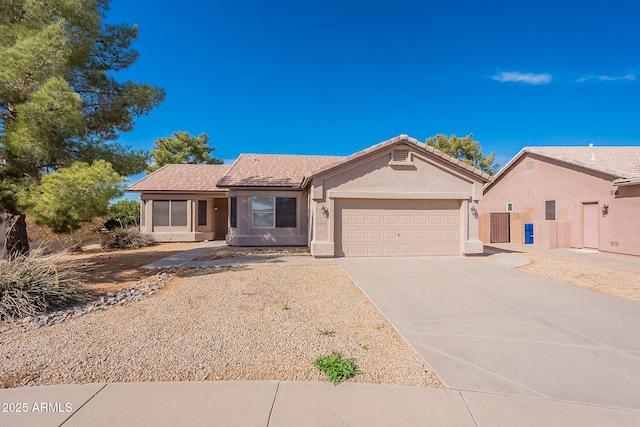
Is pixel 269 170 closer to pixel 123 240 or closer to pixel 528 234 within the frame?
pixel 123 240

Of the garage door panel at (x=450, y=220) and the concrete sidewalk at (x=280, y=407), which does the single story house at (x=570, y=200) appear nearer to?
the garage door panel at (x=450, y=220)

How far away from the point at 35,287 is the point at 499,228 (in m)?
20.7

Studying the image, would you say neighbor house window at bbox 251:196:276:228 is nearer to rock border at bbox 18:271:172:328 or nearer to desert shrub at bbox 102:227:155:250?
desert shrub at bbox 102:227:155:250

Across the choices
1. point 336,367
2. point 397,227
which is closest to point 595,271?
point 397,227

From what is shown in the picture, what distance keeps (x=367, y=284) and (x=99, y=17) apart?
10.0 metres

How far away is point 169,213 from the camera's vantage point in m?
17.1

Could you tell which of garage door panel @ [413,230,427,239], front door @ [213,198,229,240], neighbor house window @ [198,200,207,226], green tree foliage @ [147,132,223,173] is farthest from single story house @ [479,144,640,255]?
green tree foliage @ [147,132,223,173]

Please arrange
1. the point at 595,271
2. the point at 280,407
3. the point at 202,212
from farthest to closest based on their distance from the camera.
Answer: the point at 202,212, the point at 595,271, the point at 280,407

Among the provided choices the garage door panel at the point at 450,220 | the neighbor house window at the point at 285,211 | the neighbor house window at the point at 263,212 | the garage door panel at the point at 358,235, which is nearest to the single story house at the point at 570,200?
the garage door panel at the point at 450,220

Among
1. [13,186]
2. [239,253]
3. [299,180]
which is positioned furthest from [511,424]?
[299,180]

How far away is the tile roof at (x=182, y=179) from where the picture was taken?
1704 centimetres

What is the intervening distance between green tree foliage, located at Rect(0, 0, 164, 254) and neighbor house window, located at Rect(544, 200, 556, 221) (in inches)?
785

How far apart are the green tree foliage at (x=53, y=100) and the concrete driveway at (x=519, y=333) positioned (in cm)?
701

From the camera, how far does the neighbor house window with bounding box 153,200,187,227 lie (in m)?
17.0
